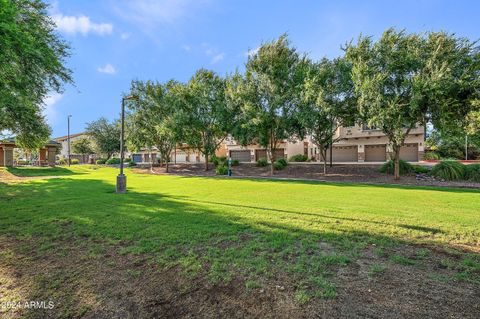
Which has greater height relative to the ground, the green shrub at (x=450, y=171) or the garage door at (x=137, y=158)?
the garage door at (x=137, y=158)

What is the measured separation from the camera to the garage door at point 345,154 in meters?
34.9

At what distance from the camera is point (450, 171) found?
19484 millimetres

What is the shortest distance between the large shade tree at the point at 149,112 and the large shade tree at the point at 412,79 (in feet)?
67.4

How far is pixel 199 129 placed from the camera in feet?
98.3

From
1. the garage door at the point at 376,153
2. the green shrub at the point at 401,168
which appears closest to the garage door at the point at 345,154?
the garage door at the point at 376,153

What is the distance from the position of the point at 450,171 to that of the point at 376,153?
46.3 feet

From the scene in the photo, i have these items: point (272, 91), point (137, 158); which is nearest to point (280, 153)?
point (272, 91)

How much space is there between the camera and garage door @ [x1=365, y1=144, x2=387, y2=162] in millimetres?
32875

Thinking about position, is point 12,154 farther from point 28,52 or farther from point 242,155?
point 28,52

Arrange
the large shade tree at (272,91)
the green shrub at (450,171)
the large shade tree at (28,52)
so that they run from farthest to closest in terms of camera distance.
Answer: the large shade tree at (272,91) → the green shrub at (450,171) → the large shade tree at (28,52)

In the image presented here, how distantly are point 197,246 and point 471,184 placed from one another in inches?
792

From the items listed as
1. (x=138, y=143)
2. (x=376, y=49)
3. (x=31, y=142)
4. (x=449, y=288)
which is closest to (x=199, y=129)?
(x=138, y=143)

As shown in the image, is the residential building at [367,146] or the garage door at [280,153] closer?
the residential building at [367,146]

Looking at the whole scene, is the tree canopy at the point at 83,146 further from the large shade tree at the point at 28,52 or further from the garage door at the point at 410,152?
the garage door at the point at 410,152
